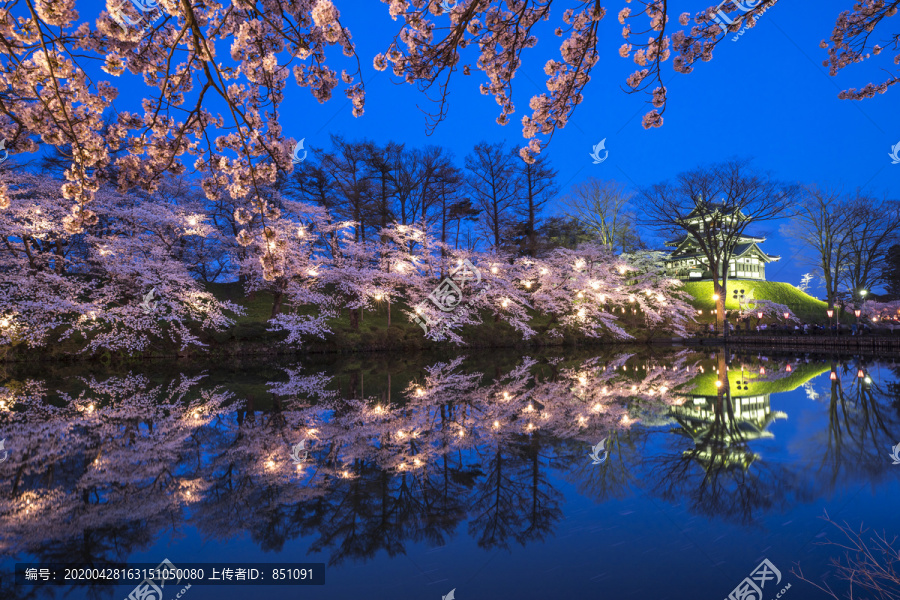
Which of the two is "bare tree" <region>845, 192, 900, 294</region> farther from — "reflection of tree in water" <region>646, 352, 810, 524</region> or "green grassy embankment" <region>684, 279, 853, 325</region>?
"reflection of tree in water" <region>646, 352, 810, 524</region>

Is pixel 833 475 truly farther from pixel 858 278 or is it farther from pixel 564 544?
pixel 858 278

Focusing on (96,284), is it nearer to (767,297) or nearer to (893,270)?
(767,297)

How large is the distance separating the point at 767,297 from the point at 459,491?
173 ft

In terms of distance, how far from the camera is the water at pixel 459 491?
320 centimetres

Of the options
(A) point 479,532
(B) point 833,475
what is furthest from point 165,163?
(B) point 833,475

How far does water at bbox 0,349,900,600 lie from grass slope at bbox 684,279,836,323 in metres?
38.9

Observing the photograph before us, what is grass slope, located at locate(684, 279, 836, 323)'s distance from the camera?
43281 millimetres

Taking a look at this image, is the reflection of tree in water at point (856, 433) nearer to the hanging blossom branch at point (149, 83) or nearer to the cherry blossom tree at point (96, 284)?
the hanging blossom branch at point (149, 83)

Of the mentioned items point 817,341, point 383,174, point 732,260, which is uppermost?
point 383,174

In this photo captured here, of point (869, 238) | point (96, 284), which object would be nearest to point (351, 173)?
point (96, 284)

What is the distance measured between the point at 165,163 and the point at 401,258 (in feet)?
62.7

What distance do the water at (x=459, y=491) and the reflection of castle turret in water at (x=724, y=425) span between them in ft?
0.19

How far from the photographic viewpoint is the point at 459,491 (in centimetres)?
458

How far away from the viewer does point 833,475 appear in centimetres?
491
